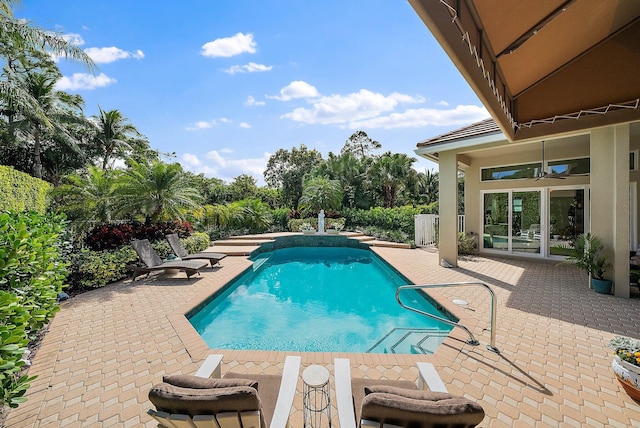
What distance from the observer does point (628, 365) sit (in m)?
3.11

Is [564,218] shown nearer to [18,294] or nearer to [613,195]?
[613,195]

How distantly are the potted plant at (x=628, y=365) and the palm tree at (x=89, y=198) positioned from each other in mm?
13130

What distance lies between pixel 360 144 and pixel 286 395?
42406 millimetres

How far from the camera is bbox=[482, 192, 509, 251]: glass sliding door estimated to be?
1145cm

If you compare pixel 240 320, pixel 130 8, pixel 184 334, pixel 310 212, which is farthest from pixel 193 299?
pixel 310 212

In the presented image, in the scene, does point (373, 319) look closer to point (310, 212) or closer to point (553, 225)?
point (553, 225)

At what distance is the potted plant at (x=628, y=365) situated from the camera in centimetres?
305

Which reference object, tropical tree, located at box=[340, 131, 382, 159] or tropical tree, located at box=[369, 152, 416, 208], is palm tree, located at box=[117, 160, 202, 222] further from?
tropical tree, located at box=[340, 131, 382, 159]

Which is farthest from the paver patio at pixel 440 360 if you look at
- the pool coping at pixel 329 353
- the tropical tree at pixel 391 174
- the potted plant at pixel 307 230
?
the tropical tree at pixel 391 174

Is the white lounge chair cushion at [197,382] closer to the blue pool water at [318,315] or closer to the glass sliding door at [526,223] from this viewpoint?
the blue pool water at [318,315]

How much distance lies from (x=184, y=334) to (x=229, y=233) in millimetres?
13684

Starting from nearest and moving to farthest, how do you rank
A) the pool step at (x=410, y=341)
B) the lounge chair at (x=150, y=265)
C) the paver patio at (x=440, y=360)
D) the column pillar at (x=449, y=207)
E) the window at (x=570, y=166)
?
the paver patio at (x=440, y=360)
the pool step at (x=410, y=341)
the lounge chair at (x=150, y=265)
the column pillar at (x=449, y=207)
the window at (x=570, y=166)

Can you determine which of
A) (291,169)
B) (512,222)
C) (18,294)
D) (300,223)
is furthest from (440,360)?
(291,169)

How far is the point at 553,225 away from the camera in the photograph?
411 inches
